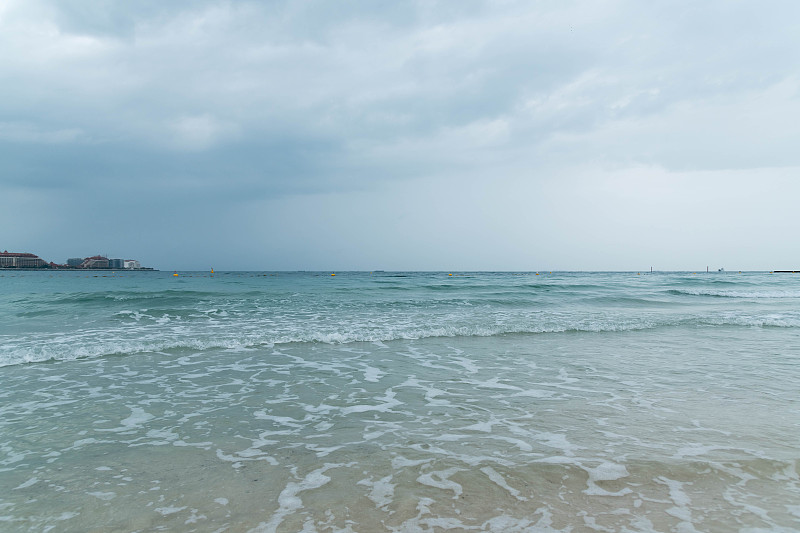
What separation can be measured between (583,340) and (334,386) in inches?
332

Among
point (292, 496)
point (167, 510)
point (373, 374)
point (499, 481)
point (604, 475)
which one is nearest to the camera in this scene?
point (167, 510)

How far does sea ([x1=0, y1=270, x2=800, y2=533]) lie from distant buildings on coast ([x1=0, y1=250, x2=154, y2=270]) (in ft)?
537

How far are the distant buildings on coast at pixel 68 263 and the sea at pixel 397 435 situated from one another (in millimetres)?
163551

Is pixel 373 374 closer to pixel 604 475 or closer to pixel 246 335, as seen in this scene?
pixel 604 475

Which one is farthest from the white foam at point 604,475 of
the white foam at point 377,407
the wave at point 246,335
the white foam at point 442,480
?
the wave at point 246,335

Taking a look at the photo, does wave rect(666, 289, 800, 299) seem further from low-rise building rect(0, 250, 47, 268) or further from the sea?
low-rise building rect(0, 250, 47, 268)

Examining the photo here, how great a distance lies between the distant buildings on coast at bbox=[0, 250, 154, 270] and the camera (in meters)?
137

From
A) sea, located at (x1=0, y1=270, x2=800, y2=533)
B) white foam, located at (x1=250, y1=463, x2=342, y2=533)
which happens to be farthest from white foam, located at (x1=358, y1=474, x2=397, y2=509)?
white foam, located at (x1=250, y1=463, x2=342, y2=533)

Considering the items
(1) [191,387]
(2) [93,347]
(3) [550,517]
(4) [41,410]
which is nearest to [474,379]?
(3) [550,517]

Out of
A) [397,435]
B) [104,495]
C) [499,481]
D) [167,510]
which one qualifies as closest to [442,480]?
[499,481]

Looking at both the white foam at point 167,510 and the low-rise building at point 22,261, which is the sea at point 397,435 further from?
the low-rise building at point 22,261

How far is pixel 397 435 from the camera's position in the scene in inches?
216

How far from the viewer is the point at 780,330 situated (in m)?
15.2

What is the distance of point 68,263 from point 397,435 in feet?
653
